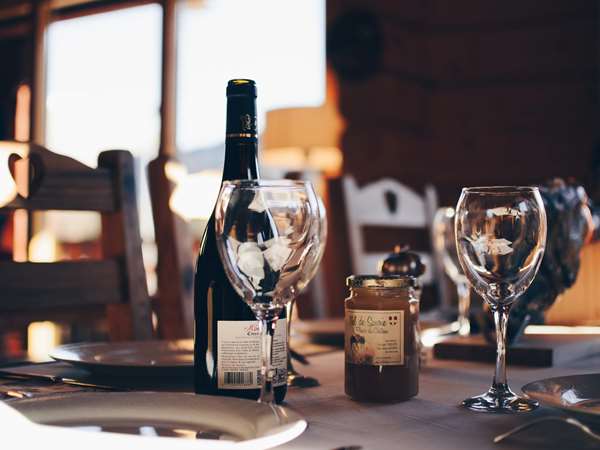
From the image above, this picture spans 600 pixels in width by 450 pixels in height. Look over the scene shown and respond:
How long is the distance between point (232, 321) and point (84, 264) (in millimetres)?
590

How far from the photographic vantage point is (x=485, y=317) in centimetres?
108

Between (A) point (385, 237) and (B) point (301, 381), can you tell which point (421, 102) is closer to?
(A) point (385, 237)

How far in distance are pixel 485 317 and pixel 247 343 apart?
46 centimetres

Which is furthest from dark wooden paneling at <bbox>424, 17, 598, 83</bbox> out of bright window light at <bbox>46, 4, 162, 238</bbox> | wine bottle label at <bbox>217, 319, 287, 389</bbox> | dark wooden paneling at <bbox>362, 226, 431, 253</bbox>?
wine bottle label at <bbox>217, 319, 287, 389</bbox>

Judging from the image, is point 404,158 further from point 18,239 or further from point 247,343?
point 247,343

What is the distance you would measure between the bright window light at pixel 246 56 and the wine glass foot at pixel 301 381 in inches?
177

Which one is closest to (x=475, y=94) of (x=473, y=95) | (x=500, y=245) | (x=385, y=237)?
(x=473, y=95)

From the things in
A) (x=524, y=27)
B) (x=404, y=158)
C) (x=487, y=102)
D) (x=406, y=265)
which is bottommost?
(x=406, y=265)

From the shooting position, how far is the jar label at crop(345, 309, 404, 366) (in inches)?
29.3

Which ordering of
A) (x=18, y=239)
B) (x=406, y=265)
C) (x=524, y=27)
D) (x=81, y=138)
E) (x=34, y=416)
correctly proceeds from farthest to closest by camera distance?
(x=81, y=138) → (x=18, y=239) → (x=524, y=27) → (x=406, y=265) → (x=34, y=416)

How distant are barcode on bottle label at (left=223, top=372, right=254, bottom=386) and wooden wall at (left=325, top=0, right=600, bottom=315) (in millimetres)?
3291

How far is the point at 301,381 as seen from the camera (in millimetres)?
842

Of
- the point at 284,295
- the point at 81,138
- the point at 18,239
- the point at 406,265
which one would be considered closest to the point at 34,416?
the point at 284,295

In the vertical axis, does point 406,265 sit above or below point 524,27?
below
